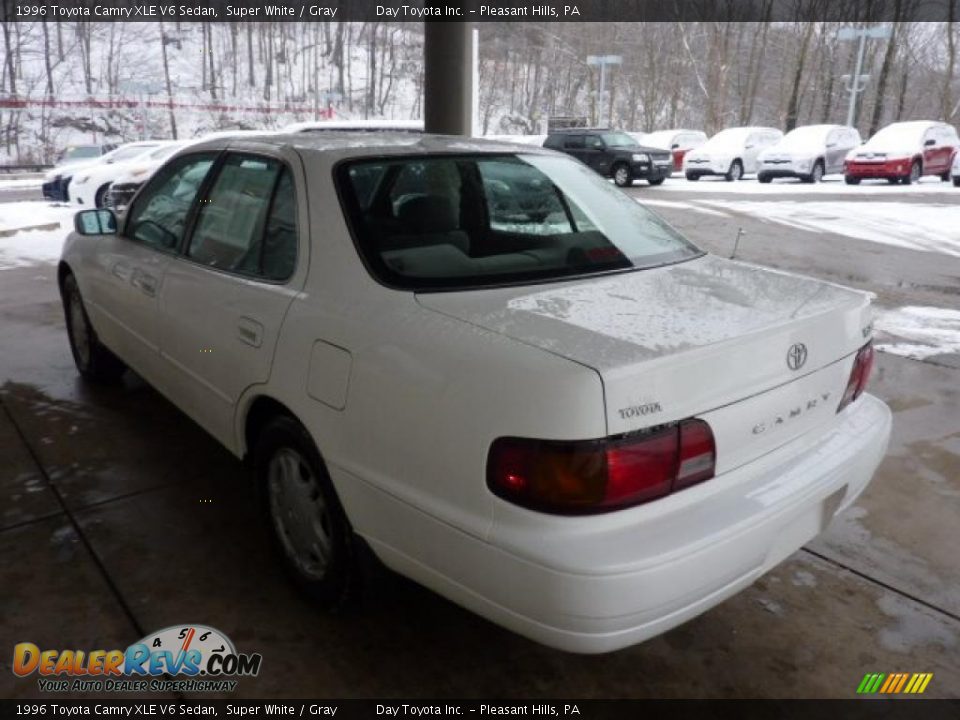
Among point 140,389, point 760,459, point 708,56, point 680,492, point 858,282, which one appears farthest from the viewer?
point 708,56

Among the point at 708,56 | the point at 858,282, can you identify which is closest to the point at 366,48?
the point at 708,56

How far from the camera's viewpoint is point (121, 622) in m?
2.43

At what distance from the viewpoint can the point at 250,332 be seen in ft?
8.29

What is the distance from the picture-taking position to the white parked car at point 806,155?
2102cm

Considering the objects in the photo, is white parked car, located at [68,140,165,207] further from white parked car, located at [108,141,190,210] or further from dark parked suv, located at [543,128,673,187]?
dark parked suv, located at [543,128,673,187]

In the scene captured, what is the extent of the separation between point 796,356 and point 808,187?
2014 centimetres

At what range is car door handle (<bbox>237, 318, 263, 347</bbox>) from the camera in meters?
2.47

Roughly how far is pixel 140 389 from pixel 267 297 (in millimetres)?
2574

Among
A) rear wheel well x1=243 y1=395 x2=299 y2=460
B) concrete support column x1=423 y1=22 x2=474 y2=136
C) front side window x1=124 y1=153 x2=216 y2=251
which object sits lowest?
rear wheel well x1=243 y1=395 x2=299 y2=460

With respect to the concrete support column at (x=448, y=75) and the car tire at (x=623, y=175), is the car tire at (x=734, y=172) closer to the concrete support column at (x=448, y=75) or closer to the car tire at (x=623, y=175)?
the car tire at (x=623, y=175)

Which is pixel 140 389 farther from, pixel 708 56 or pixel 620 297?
pixel 708 56

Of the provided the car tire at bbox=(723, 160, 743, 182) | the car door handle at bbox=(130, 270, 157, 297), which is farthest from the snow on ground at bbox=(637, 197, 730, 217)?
the car door handle at bbox=(130, 270, 157, 297)

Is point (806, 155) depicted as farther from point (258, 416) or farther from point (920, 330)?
point (258, 416)

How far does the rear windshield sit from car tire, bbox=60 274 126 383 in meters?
2.58
